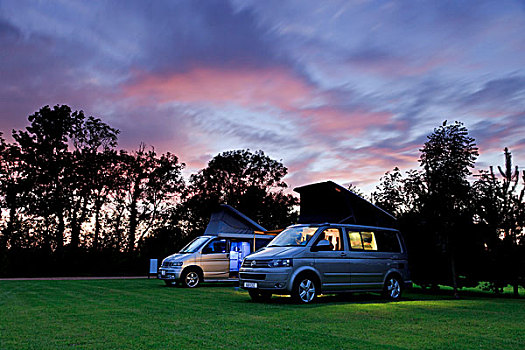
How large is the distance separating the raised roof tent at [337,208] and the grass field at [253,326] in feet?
16.7

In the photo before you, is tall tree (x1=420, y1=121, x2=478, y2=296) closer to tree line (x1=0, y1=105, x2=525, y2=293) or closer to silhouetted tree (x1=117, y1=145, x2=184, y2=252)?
tree line (x1=0, y1=105, x2=525, y2=293)

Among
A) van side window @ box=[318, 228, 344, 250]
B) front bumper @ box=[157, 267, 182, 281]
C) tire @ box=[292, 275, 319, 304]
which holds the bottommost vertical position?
tire @ box=[292, 275, 319, 304]

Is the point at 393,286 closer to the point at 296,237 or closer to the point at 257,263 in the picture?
the point at 296,237

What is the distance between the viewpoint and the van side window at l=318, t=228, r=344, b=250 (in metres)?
12.2

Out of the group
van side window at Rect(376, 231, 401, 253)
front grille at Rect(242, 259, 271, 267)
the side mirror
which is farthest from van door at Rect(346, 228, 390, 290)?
front grille at Rect(242, 259, 271, 267)

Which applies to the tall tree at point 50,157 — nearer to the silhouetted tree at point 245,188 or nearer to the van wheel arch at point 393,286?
the silhouetted tree at point 245,188

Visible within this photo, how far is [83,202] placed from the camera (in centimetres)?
3619

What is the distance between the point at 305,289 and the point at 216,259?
300 inches

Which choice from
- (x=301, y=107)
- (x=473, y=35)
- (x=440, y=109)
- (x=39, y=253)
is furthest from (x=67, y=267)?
(x=473, y=35)

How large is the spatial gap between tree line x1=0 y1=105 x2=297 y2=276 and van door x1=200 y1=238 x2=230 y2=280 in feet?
29.0

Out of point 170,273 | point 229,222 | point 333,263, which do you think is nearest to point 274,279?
point 333,263

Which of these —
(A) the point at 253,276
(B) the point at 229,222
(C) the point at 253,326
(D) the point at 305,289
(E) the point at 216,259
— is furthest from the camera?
(B) the point at 229,222

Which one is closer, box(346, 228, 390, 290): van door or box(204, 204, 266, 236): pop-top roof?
box(346, 228, 390, 290): van door

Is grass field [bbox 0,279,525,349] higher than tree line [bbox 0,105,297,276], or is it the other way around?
tree line [bbox 0,105,297,276]
